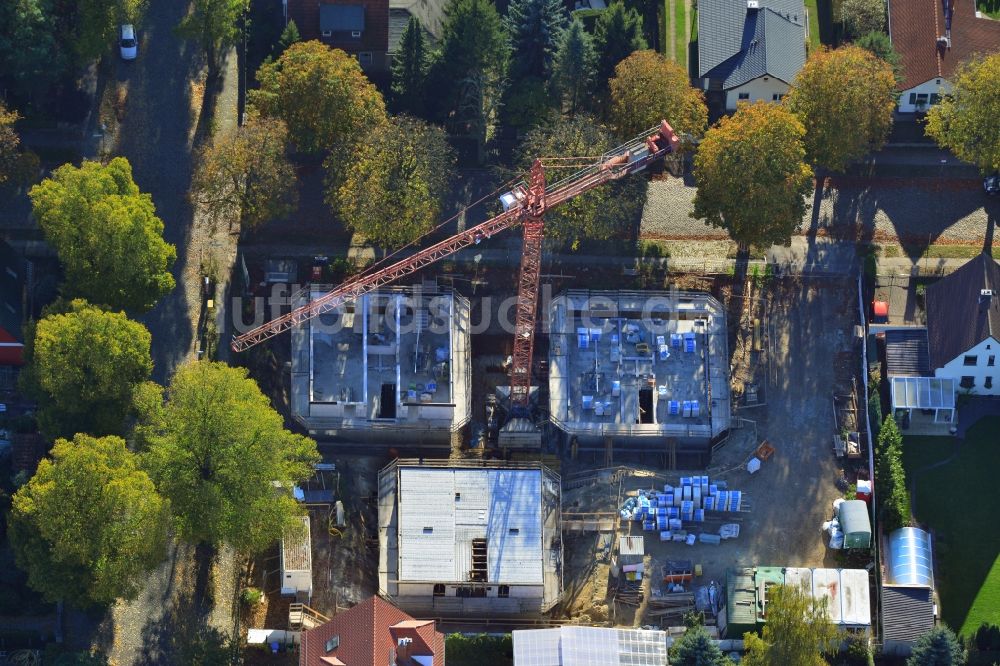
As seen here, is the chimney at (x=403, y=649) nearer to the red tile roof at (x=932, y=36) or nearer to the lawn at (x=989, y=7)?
the red tile roof at (x=932, y=36)

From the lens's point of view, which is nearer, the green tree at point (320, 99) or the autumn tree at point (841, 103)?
the autumn tree at point (841, 103)

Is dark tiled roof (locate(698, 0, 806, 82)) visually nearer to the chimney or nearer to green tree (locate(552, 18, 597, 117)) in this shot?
green tree (locate(552, 18, 597, 117))

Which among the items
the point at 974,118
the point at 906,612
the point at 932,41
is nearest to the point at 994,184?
the point at 974,118

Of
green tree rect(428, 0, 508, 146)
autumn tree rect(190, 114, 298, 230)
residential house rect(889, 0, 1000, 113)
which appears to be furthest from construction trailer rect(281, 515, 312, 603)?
residential house rect(889, 0, 1000, 113)

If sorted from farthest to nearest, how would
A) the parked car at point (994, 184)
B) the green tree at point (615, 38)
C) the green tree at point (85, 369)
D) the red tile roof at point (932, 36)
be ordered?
the red tile roof at point (932, 36), the green tree at point (615, 38), the parked car at point (994, 184), the green tree at point (85, 369)

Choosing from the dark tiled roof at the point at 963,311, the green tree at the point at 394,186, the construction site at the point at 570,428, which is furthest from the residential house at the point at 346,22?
the dark tiled roof at the point at 963,311

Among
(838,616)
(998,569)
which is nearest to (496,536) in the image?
(838,616)

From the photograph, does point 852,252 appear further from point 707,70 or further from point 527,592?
point 527,592

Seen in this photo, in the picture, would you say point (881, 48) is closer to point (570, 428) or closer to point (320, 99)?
point (570, 428)
